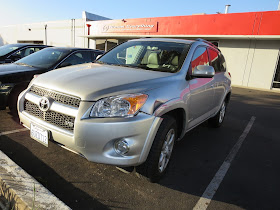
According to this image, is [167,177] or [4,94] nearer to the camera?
[167,177]

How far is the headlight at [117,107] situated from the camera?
213 cm

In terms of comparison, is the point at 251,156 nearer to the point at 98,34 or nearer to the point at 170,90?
the point at 170,90

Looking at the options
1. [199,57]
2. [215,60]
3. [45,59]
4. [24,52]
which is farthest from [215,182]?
[24,52]

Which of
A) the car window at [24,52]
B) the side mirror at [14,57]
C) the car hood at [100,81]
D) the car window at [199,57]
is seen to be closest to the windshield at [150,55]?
the car window at [199,57]

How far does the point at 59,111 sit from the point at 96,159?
2.10 feet

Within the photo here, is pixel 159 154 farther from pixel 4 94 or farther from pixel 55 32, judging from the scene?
pixel 55 32

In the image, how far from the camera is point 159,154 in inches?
93.6

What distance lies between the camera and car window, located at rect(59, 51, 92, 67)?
5.09 meters

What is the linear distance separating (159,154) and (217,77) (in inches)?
95.7

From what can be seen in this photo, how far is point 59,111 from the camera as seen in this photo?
7.50 ft

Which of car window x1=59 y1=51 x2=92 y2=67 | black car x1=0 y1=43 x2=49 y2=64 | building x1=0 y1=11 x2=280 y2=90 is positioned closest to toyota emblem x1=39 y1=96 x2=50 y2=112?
car window x1=59 y1=51 x2=92 y2=67

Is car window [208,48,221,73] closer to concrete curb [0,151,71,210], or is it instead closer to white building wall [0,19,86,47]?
concrete curb [0,151,71,210]

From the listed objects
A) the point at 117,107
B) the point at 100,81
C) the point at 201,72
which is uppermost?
the point at 201,72

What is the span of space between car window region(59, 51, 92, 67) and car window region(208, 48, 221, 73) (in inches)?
122
